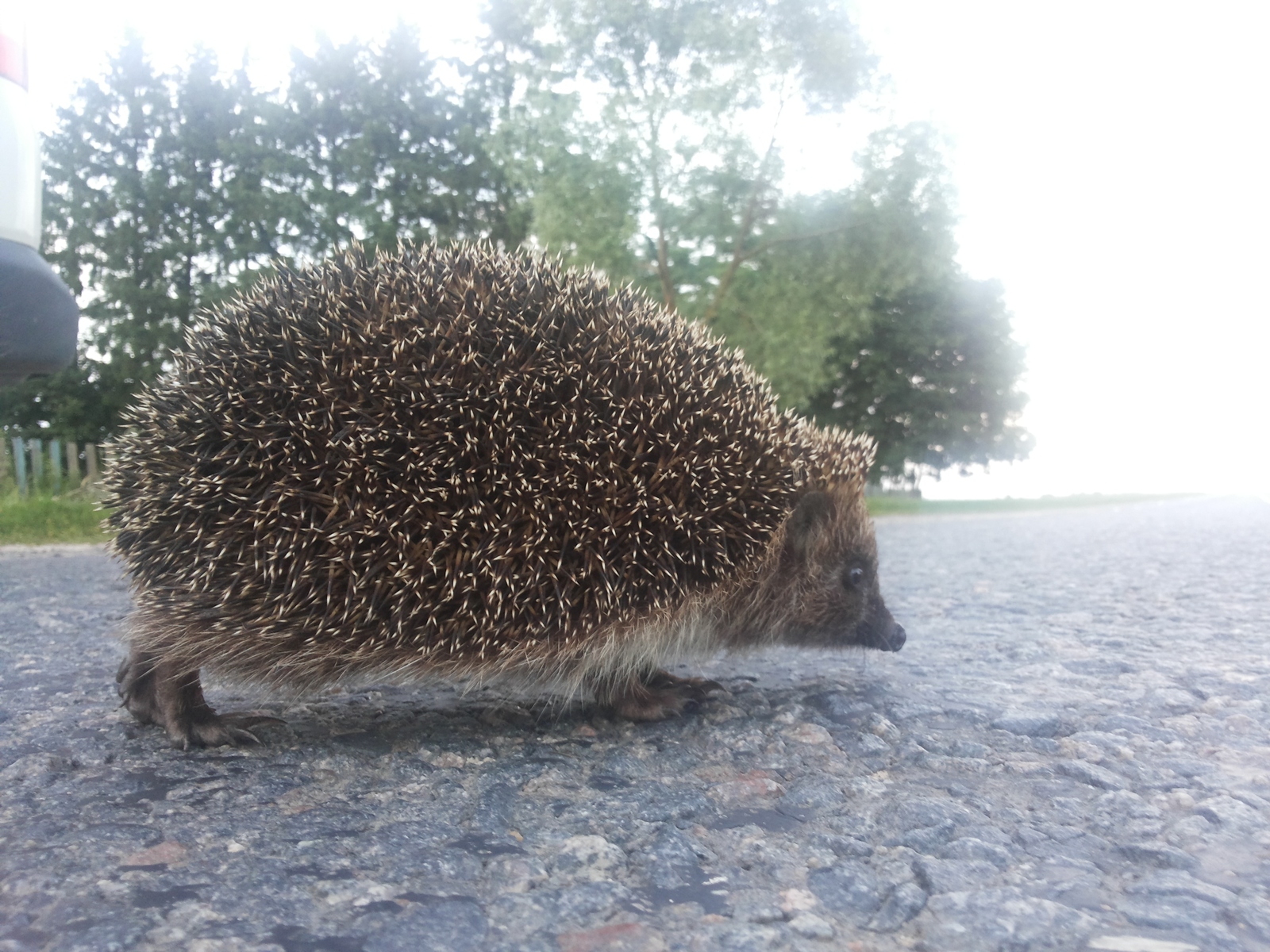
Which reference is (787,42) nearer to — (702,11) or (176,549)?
(702,11)

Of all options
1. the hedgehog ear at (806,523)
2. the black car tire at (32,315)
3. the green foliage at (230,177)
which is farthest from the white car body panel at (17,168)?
the green foliage at (230,177)

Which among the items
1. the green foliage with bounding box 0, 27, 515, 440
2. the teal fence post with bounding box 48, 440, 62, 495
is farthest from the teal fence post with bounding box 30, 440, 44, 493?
the green foliage with bounding box 0, 27, 515, 440

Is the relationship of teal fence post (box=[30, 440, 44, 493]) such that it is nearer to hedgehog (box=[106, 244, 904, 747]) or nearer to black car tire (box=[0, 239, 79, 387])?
hedgehog (box=[106, 244, 904, 747])

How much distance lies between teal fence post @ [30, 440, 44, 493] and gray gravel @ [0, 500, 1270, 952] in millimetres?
8779

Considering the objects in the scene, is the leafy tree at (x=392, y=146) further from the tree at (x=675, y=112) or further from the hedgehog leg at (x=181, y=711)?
the hedgehog leg at (x=181, y=711)

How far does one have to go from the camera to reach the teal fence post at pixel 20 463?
11820 millimetres

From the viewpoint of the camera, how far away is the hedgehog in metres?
3.06

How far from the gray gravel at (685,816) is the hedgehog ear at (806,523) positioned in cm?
58

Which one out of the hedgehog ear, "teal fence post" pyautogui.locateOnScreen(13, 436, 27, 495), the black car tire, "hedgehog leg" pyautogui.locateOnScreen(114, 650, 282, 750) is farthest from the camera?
"teal fence post" pyautogui.locateOnScreen(13, 436, 27, 495)

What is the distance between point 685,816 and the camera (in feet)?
8.20

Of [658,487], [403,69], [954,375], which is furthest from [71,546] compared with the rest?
[954,375]

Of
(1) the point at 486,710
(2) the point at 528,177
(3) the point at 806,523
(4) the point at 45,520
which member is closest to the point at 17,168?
(1) the point at 486,710

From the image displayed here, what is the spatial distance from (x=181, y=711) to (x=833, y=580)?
8.47ft

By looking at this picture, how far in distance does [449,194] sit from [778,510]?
2269 centimetres
